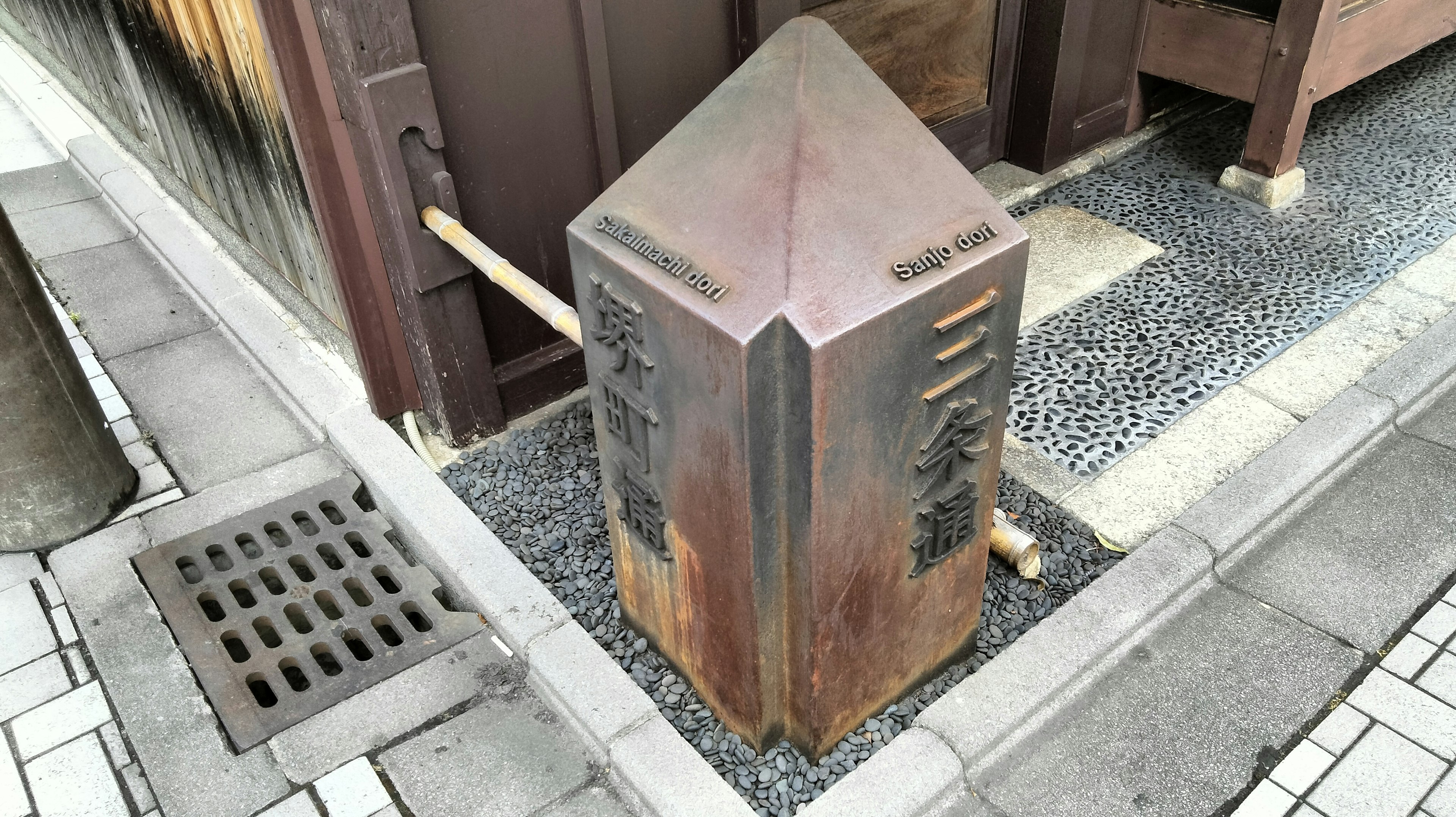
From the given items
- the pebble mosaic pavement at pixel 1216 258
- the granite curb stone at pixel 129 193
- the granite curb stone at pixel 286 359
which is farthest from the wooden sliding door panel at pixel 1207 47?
the granite curb stone at pixel 129 193

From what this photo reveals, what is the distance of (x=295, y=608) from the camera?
335cm

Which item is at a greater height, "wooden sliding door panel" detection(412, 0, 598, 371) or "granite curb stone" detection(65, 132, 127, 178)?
"wooden sliding door panel" detection(412, 0, 598, 371)

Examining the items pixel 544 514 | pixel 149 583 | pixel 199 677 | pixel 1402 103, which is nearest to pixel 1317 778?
pixel 544 514

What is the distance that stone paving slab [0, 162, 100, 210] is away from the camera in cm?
572

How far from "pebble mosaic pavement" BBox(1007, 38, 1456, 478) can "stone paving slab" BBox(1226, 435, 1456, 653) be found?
605mm

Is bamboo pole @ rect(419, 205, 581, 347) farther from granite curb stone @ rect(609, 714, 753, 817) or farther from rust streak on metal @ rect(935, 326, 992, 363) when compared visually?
granite curb stone @ rect(609, 714, 753, 817)

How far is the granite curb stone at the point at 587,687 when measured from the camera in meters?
2.80

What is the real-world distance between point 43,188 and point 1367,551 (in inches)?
267

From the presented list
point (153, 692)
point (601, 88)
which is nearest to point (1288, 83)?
point (601, 88)

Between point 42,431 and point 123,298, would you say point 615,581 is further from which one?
point 123,298

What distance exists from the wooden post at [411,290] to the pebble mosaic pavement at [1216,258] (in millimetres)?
2069

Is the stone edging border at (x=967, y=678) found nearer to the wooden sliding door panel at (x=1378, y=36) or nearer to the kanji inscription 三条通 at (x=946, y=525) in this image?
the kanji inscription 三条通 at (x=946, y=525)

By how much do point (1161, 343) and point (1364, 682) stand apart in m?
1.74

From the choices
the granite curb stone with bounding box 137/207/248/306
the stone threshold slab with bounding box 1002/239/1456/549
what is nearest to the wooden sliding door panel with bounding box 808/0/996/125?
the stone threshold slab with bounding box 1002/239/1456/549
